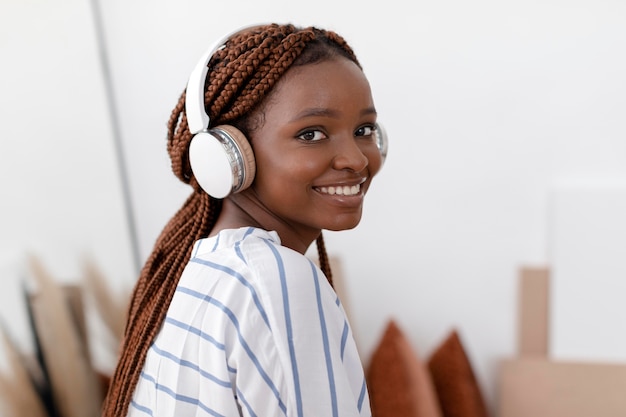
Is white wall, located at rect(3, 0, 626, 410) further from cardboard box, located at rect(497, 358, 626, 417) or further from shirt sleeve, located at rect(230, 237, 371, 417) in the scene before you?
shirt sleeve, located at rect(230, 237, 371, 417)

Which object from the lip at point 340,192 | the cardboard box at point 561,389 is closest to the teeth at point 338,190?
the lip at point 340,192

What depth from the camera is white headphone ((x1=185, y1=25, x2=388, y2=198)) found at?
82 cm

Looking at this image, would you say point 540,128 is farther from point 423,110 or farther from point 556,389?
point 556,389

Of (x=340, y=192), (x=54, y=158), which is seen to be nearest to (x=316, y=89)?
(x=340, y=192)

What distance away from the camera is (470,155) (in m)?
1.88

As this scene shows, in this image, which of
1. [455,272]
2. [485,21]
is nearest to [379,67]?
[485,21]

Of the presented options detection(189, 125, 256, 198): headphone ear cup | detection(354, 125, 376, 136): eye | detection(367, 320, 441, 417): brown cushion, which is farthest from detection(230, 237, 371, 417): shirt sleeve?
detection(367, 320, 441, 417): brown cushion

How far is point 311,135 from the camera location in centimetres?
84

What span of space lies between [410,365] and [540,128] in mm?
741

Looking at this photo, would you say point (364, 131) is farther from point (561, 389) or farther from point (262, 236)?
point (561, 389)

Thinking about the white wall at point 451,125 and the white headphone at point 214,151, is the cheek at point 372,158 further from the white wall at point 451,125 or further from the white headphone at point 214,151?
the white wall at point 451,125

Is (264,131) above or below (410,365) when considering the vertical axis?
above

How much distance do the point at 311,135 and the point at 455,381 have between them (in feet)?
4.12

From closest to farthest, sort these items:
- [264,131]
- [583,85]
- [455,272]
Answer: [264,131] → [583,85] → [455,272]
